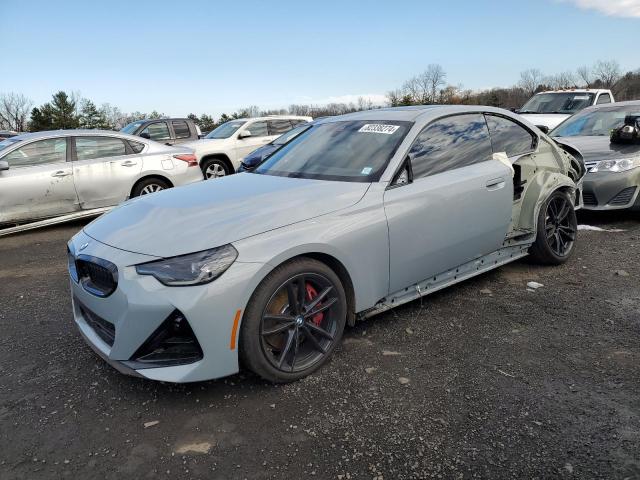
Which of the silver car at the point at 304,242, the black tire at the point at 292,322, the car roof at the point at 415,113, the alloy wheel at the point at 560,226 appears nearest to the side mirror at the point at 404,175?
the silver car at the point at 304,242

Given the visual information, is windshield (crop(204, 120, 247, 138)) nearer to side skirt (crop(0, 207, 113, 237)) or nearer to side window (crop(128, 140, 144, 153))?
side window (crop(128, 140, 144, 153))

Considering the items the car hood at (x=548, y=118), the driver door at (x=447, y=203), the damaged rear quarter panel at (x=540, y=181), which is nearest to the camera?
the driver door at (x=447, y=203)

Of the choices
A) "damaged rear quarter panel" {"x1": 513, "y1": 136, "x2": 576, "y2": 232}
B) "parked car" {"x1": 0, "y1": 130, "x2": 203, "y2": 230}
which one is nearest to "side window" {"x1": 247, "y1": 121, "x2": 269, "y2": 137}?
"parked car" {"x1": 0, "y1": 130, "x2": 203, "y2": 230}

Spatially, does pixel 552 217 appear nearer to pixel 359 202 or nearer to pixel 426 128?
pixel 426 128

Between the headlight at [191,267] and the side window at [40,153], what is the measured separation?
556cm

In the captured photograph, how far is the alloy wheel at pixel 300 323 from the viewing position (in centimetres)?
282

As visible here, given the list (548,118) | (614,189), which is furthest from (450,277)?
(548,118)

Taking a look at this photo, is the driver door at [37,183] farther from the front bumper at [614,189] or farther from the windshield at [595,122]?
the windshield at [595,122]

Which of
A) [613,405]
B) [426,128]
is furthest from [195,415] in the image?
[426,128]

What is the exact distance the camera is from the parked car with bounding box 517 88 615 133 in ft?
39.5

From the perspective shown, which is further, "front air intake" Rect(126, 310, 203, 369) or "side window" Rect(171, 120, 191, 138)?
"side window" Rect(171, 120, 191, 138)

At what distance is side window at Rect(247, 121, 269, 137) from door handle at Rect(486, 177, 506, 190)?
28.5ft

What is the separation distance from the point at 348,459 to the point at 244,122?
35.0 feet

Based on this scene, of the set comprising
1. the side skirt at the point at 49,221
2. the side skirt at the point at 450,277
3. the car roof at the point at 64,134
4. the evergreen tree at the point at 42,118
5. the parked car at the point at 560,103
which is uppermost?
the evergreen tree at the point at 42,118
